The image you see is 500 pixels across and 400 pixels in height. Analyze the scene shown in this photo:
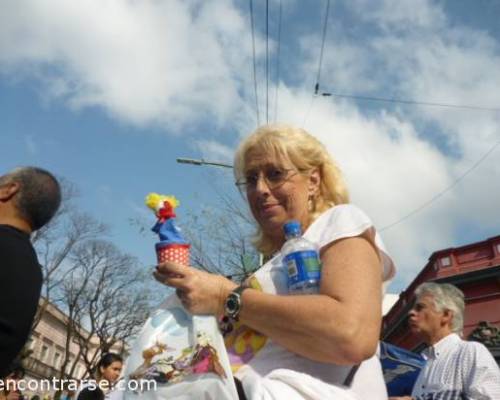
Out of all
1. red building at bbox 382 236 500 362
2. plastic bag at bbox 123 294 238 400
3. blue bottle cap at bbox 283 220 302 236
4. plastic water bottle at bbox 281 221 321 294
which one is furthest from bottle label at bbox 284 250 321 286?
red building at bbox 382 236 500 362

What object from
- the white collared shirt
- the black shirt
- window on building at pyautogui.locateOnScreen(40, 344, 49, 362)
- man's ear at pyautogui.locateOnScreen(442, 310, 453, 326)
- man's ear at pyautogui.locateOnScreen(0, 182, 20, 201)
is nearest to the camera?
the black shirt

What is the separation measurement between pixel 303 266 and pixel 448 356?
7.75 feet

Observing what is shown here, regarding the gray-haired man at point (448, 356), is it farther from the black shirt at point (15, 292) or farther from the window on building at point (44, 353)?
the window on building at point (44, 353)

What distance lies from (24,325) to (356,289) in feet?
5.62

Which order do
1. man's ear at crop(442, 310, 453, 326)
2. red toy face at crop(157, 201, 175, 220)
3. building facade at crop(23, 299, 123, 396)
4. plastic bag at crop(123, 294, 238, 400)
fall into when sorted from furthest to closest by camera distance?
1. building facade at crop(23, 299, 123, 396)
2. man's ear at crop(442, 310, 453, 326)
3. red toy face at crop(157, 201, 175, 220)
4. plastic bag at crop(123, 294, 238, 400)

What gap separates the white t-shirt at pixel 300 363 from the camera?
4.05 ft

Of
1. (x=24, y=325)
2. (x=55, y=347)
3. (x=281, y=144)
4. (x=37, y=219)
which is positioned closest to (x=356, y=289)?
(x=281, y=144)

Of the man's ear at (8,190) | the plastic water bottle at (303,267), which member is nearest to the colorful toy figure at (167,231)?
the plastic water bottle at (303,267)

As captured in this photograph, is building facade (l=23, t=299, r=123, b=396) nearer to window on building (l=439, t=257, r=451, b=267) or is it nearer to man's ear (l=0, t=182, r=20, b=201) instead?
window on building (l=439, t=257, r=451, b=267)

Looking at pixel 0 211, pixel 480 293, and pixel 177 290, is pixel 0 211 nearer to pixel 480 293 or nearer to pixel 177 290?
pixel 177 290

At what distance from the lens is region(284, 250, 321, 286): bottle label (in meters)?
1.40

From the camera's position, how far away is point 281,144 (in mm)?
1808

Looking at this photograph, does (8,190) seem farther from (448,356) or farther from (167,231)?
(448,356)

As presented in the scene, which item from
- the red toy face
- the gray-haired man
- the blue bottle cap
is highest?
the gray-haired man
